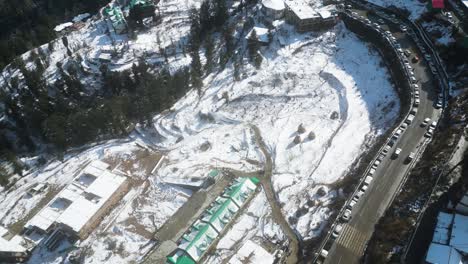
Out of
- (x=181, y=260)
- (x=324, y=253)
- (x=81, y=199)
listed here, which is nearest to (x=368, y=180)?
(x=324, y=253)

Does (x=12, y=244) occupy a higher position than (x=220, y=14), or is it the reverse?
(x=220, y=14)

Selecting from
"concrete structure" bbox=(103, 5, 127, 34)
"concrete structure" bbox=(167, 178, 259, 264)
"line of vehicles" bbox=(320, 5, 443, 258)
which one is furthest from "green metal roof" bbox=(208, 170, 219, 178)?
"concrete structure" bbox=(103, 5, 127, 34)

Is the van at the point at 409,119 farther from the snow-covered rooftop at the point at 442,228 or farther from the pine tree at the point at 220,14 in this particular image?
the pine tree at the point at 220,14

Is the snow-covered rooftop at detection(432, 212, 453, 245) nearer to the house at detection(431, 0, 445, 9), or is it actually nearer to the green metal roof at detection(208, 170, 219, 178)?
the green metal roof at detection(208, 170, 219, 178)

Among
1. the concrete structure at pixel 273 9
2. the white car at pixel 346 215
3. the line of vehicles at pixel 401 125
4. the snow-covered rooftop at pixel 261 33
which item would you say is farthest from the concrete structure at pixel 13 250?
the concrete structure at pixel 273 9

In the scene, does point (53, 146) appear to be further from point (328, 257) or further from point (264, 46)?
point (328, 257)

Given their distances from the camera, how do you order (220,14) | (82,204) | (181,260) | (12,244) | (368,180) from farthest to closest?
1. (220,14)
2. (82,204)
3. (12,244)
4. (368,180)
5. (181,260)

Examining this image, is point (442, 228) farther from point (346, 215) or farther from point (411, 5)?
point (411, 5)
